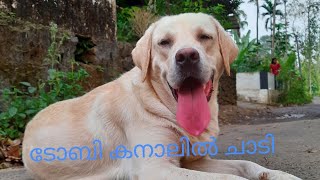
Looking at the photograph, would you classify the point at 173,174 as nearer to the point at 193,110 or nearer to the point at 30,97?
the point at 193,110

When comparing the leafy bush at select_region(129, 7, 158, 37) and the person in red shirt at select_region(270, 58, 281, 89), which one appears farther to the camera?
the person in red shirt at select_region(270, 58, 281, 89)

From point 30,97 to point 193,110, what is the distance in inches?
119

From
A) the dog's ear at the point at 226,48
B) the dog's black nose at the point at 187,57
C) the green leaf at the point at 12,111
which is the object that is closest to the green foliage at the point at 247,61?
the green leaf at the point at 12,111

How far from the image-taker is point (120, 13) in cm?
1170

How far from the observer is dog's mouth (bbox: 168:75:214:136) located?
98.1 inches

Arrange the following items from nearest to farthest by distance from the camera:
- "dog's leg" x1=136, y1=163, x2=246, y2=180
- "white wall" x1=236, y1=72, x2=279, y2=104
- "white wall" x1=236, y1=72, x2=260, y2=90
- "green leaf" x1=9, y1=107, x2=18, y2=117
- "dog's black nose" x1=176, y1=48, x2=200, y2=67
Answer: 1. "dog's leg" x1=136, y1=163, x2=246, y2=180
2. "dog's black nose" x1=176, y1=48, x2=200, y2=67
3. "green leaf" x1=9, y1=107, x2=18, y2=117
4. "white wall" x1=236, y1=72, x2=279, y2=104
5. "white wall" x1=236, y1=72, x2=260, y2=90

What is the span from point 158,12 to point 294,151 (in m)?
8.92

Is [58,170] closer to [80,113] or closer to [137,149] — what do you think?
[80,113]

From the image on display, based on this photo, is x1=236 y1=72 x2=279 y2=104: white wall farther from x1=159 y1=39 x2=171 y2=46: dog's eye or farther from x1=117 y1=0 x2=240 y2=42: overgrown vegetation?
x1=159 y1=39 x2=171 y2=46: dog's eye

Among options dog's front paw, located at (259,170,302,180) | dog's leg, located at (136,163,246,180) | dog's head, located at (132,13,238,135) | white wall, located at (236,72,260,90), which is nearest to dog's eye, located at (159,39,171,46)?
dog's head, located at (132,13,238,135)

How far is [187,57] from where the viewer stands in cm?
240

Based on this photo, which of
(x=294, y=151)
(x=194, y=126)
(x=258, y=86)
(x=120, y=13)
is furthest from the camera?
(x=258, y=86)

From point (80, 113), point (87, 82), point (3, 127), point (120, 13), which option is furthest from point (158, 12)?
point (80, 113)

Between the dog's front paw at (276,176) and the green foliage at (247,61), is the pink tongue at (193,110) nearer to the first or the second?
the dog's front paw at (276,176)
